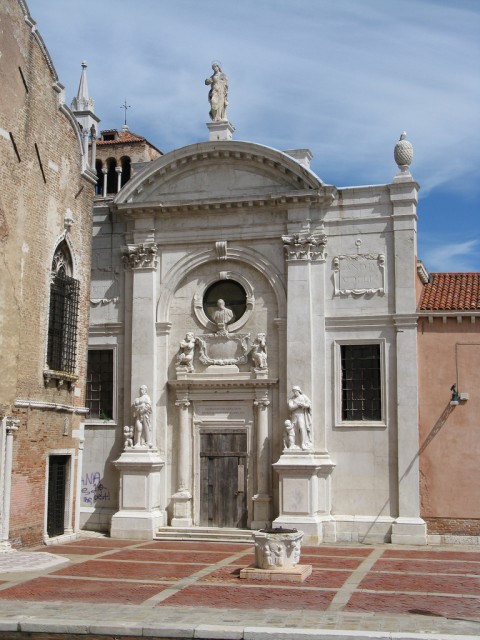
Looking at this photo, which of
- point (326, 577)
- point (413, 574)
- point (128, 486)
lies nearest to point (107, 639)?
point (326, 577)

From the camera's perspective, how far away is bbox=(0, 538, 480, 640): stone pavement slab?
487 inches

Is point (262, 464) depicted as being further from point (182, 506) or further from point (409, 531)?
point (409, 531)

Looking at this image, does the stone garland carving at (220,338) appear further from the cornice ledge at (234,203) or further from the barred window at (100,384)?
Result: the cornice ledge at (234,203)

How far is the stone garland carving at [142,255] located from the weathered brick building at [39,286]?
6.56 ft

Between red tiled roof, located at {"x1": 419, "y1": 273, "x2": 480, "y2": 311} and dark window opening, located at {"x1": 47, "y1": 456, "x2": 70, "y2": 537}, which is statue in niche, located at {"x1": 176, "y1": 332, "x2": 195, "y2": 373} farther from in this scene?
red tiled roof, located at {"x1": 419, "y1": 273, "x2": 480, "y2": 311}

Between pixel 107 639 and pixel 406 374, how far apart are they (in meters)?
13.7

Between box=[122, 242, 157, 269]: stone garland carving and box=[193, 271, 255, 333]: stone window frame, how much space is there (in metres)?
1.63

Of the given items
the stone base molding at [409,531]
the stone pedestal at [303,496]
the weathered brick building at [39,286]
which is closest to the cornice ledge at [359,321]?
the stone pedestal at [303,496]

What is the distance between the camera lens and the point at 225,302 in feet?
85.9

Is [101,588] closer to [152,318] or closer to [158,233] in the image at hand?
[152,318]

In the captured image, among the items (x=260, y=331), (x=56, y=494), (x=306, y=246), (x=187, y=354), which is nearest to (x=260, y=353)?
(x=260, y=331)

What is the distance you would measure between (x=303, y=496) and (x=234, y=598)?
893 centimetres

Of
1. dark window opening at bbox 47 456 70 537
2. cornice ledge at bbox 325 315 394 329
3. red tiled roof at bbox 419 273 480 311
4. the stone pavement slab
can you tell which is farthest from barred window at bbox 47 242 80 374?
red tiled roof at bbox 419 273 480 311

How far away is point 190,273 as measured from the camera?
86.8 feet
